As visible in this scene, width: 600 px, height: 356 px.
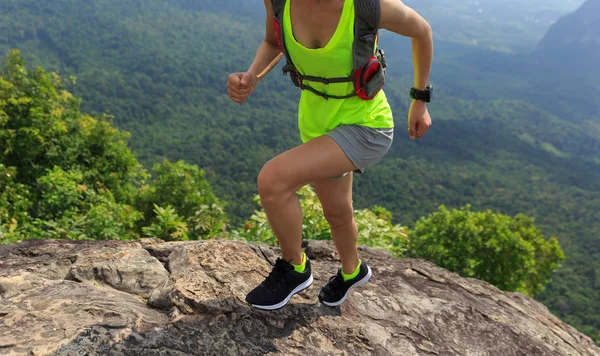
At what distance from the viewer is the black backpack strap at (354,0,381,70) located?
8.07 ft

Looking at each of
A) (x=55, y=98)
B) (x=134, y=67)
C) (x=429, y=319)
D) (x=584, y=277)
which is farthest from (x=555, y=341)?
(x=134, y=67)

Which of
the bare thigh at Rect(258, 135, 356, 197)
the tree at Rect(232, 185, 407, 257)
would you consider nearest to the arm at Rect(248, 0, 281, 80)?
the bare thigh at Rect(258, 135, 356, 197)

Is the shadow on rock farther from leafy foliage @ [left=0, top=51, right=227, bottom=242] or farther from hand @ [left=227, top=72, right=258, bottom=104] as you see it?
leafy foliage @ [left=0, top=51, right=227, bottom=242]

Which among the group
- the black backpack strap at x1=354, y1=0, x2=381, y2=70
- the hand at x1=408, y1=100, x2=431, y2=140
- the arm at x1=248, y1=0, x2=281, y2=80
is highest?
the black backpack strap at x1=354, y1=0, x2=381, y2=70

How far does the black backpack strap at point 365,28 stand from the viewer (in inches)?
96.8

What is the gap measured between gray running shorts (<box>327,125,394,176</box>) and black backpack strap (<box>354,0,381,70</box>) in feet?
1.23

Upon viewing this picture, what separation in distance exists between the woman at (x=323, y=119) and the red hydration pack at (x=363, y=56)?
0.02 metres

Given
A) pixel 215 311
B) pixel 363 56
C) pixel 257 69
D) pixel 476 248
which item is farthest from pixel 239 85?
pixel 476 248

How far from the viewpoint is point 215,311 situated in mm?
3129

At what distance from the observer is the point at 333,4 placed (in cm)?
249

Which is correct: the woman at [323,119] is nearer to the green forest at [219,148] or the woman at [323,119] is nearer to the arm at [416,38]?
the arm at [416,38]

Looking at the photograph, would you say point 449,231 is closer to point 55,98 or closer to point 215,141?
point 55,98

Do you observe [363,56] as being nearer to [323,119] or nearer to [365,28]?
[365,28]

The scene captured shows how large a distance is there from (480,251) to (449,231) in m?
1.09
